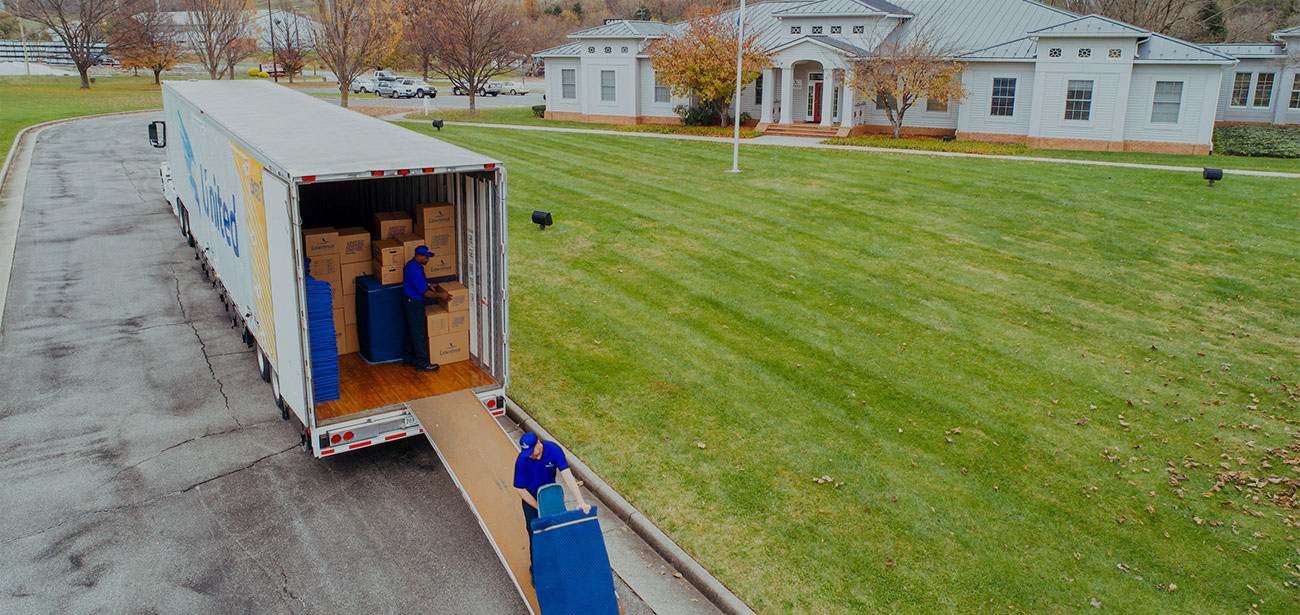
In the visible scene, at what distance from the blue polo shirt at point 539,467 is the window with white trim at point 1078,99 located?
32.8m

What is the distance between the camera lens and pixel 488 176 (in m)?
9.22

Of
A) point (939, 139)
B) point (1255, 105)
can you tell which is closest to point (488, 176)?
point (939, 139)

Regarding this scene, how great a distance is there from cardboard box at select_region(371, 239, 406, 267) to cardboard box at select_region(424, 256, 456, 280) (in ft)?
1.05

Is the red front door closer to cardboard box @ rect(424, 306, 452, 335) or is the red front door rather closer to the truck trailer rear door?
cardboard box @ rect(424, 306, 452, 335)

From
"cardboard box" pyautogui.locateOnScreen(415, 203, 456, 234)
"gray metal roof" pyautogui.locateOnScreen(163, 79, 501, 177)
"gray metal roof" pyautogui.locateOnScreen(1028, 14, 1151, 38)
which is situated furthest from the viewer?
"gray metal roof" pyautogui.locateOnScreen(1028, 14, 1151, 38)

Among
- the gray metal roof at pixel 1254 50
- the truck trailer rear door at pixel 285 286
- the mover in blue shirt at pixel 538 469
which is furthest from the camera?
the gray metal roof at pixel 1254 50

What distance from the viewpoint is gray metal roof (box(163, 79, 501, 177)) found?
8.56 meters

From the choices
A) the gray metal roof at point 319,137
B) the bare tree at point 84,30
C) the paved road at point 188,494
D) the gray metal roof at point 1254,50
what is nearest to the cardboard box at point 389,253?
the gray metal roof at point 319,137

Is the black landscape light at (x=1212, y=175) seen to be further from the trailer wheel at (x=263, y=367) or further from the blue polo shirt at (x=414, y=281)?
the trailer wheel at (x=263, y=367)

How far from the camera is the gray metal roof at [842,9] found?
123 ft

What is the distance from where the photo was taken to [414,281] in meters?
9.93

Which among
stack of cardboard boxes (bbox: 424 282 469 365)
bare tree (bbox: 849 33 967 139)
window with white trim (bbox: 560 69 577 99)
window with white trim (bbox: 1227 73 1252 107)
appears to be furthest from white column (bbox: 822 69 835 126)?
stack of cardboard boxes (bbox: 424 282 469 365)

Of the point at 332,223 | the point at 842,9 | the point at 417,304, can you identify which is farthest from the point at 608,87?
the point at 417,304

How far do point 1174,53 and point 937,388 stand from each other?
27.9 meters
